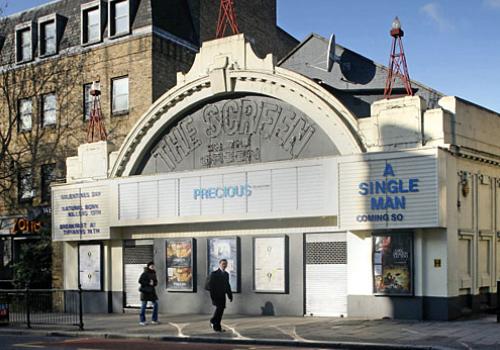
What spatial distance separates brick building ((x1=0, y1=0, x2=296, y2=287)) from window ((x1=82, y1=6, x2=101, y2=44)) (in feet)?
0.14

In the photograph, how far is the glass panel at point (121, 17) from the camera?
1217 inches

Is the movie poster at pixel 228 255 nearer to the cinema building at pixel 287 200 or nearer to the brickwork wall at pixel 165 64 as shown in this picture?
the cinema building at pixel 287 200

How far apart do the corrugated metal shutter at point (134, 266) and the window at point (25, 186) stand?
8857mm

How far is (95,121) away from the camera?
3053 cm

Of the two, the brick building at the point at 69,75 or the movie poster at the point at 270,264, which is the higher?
the brick building at the point at 69,75

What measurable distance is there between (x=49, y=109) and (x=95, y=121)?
148 inches

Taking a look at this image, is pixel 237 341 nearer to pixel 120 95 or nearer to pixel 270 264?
pixel 270 264

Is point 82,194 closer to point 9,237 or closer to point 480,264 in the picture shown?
point 9,237

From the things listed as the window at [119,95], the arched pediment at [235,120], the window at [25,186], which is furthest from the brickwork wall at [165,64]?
the window at [25,186]

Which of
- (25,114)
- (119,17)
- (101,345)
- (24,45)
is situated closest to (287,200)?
(101,345)

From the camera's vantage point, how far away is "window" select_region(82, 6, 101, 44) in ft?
104

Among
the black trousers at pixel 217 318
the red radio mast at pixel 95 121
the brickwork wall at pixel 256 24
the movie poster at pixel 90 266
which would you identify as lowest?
the black trousers at pixel 217 318

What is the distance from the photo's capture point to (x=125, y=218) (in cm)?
2541

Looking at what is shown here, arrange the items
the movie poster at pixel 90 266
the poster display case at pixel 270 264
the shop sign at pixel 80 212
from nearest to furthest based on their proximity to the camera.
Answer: the poster display case at pixel 270 264
the shop sign at pixel 80 212
the movie poster at pixel 90 266
